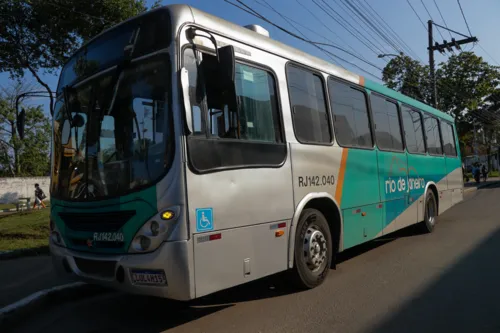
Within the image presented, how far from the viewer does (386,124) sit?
7.39m

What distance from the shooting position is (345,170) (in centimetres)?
577

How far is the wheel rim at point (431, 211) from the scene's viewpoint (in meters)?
9.16

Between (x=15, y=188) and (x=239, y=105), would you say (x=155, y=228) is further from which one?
(x=15, y=188)

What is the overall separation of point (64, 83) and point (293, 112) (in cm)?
277

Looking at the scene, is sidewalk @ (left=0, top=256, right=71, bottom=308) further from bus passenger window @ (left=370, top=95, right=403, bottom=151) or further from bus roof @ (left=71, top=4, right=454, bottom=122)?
bus passenger window @ (left=370, top=95, right=403, bottom=151)

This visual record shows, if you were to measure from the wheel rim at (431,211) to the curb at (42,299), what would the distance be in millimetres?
7127

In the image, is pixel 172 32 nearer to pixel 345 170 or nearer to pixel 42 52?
pixel 345 170

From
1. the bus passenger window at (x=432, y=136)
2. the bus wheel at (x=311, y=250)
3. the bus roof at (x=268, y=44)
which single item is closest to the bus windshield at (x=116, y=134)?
the bus roof at (x=268, y=44)

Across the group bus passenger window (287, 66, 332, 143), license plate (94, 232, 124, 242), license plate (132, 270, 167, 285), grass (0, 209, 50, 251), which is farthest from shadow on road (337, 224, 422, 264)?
grass (0, 209, 50, 251)

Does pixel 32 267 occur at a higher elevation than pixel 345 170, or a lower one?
lower

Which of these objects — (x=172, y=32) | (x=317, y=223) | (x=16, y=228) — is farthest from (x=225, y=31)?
(x=16, y=228)

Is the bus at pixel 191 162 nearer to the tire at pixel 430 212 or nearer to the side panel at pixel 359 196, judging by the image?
the side panel at pixel 359 196

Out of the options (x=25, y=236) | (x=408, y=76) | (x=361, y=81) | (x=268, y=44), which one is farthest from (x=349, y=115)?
(x=408, y=76)

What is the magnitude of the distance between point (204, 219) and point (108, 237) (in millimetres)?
976
